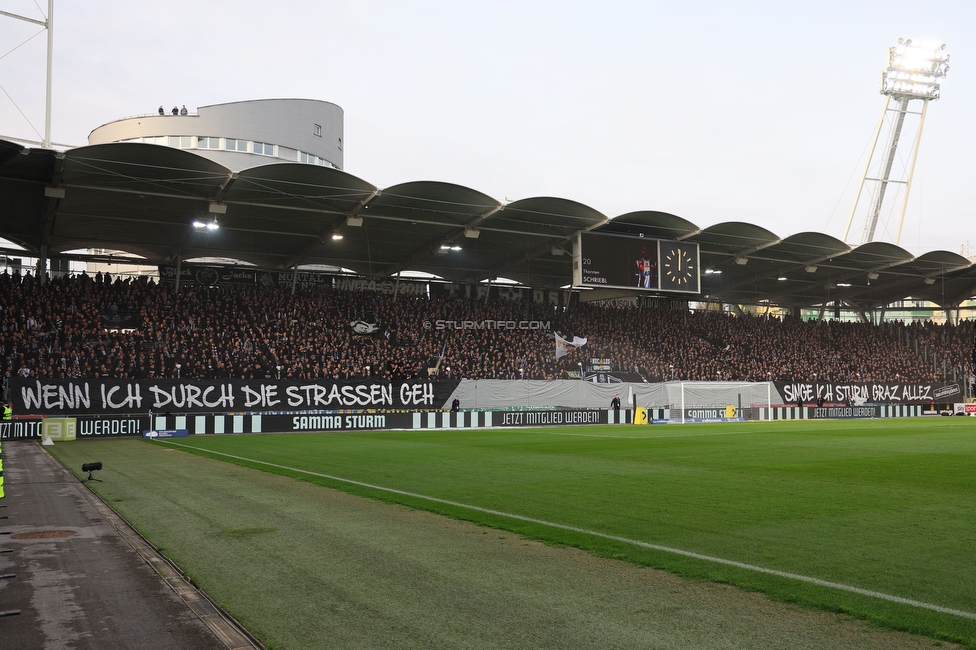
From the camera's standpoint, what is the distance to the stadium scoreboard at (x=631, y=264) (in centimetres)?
3916

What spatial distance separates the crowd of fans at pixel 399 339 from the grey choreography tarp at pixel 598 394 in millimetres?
2919

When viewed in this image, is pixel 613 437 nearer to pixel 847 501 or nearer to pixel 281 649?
pixel 847 501

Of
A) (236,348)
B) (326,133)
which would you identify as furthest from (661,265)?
(326,133)

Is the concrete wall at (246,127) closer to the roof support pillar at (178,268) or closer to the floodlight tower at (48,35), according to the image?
the roof support pillar at (178,268)

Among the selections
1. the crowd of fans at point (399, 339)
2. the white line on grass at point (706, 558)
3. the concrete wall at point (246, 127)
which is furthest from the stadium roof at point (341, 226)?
the concrete wall at point (246, 127)

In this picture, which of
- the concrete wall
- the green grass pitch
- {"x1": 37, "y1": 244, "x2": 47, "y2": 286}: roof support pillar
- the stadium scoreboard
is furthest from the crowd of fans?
the concrete wall

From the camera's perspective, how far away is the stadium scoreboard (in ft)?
128

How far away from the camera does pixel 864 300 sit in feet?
212

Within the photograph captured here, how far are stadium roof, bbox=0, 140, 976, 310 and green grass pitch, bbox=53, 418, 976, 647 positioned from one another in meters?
13.4

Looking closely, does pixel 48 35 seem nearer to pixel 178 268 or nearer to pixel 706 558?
pixel 178 268

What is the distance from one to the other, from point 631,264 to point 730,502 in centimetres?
3001

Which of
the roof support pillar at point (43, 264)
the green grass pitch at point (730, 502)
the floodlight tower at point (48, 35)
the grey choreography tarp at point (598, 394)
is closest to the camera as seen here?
the green grass pitch at point (730, 502)

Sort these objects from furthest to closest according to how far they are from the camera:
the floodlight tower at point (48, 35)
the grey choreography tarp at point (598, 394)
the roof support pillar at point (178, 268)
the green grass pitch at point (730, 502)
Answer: the roof support pillar at point (178, 268) → the grey choreography tarp at point (598, 394) → the floodlight tower at point (48, 35) → the green grass pitch at point (730, 502)

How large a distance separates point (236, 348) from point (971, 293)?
5664cm
